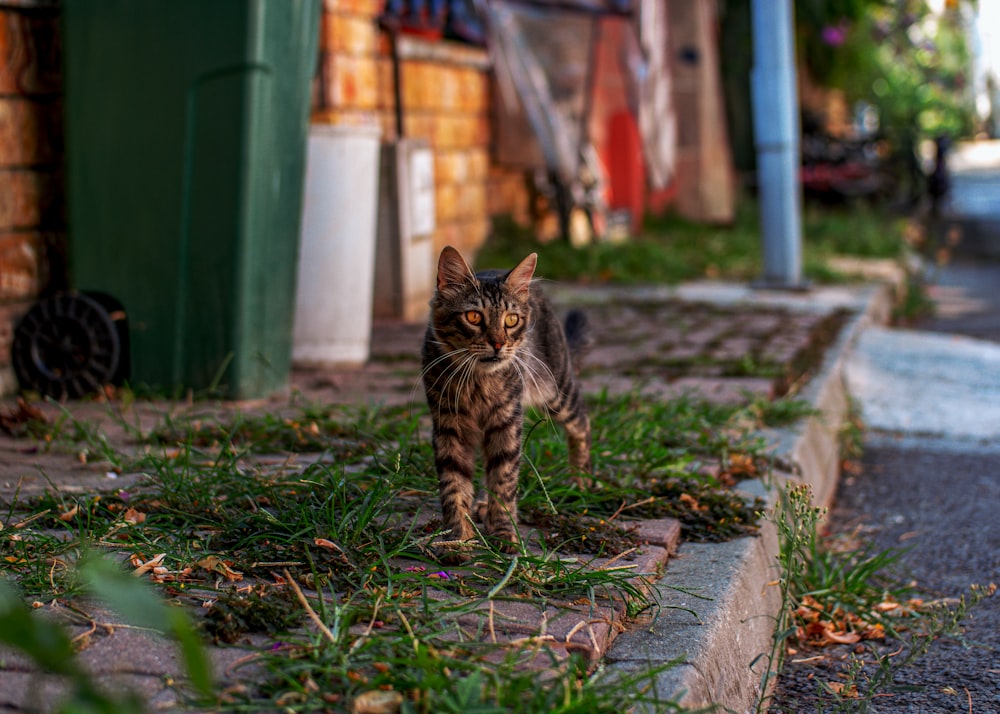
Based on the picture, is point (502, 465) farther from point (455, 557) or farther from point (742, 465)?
point (742, 465)

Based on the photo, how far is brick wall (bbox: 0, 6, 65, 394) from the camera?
4820 millimetres

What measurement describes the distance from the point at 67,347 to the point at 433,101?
470 centimetres

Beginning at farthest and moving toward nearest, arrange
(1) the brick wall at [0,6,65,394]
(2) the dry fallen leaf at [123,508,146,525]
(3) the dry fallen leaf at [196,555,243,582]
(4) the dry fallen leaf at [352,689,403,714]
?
(1) the brick wall at [0,6,65,394]
(2) the dry fallen leaf at [123,508,146,525]
(3) the dry fallen leaf at [196,555,243,582]
(4) the dry fallen leaf at [352,689,403,714]

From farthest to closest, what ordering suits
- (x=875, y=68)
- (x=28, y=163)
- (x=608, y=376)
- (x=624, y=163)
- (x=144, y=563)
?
(x=875, y=68)
(x=624, y=163)
(x=608, y=376)
(x=28, y=163)
(x=144, y=563)

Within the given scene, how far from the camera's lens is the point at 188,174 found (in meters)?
4.66

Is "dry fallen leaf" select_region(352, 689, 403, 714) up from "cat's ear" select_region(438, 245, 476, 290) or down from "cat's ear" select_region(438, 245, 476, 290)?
down

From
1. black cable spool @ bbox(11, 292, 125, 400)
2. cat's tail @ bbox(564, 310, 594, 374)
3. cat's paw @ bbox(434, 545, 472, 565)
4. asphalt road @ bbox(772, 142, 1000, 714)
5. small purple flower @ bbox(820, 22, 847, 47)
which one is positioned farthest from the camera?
small purple flower @ bbox(820, 22, 847, 47)

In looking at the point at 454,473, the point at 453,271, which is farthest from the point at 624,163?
the point at 454,473

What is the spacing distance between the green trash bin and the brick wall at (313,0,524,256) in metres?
2.23

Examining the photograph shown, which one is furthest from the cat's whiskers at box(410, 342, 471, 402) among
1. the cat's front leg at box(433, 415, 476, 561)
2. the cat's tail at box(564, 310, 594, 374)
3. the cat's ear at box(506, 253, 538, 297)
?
the cat's tail at box(564, 310, 594, 374)

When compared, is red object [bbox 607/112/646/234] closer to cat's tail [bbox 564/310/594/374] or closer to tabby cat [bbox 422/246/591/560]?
cat's tail [bbox 564/310/594/374]

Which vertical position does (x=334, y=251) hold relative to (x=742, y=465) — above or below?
above

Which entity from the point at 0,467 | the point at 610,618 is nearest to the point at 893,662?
the point at 610,618

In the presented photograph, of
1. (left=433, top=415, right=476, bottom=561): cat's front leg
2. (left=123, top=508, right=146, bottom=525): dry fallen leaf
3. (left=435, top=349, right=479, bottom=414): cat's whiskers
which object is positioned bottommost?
(left=123, top=508, right=146, bottom=525): dry fallen leaf
